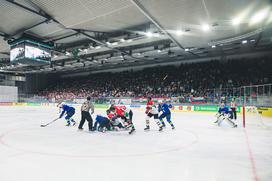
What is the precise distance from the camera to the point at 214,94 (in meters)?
14.9

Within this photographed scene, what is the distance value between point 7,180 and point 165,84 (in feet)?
67.8

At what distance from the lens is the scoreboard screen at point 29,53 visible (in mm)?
12578

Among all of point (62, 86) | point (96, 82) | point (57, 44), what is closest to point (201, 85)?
point (57, 44)

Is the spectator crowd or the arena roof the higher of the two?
the arena roof

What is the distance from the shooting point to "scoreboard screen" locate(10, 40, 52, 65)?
41.3 ft

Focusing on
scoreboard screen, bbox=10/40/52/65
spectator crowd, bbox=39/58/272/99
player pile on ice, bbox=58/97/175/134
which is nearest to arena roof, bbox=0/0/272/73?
scoreboard screen, bbox=10/40/52/65

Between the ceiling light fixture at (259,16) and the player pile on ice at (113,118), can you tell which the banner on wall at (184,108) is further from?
the player pile on ice at (113,118)

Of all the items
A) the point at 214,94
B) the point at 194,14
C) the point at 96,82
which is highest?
the point at 194,14

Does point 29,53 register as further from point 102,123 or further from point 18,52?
point 102,123

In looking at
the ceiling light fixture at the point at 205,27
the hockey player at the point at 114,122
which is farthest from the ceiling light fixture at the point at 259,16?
the hockey player at the point at 114,122

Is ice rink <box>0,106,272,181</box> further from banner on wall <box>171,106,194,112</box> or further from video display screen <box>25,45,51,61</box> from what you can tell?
banner on wall <box>171,106,194,112</box>

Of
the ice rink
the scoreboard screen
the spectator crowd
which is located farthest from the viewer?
the spectator crowd

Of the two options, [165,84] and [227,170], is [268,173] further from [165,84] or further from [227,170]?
[165,84]

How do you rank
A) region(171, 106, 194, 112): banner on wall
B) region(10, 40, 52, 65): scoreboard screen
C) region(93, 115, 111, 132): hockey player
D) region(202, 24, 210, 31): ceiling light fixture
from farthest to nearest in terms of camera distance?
region(171, 106, 194, 112): banner on wall < region(10, 40, 52, 65): scoreboard screen < region(202, 24, 210, 31): ceiling light fixture < region(93, 115, 111, 132): hockey player
